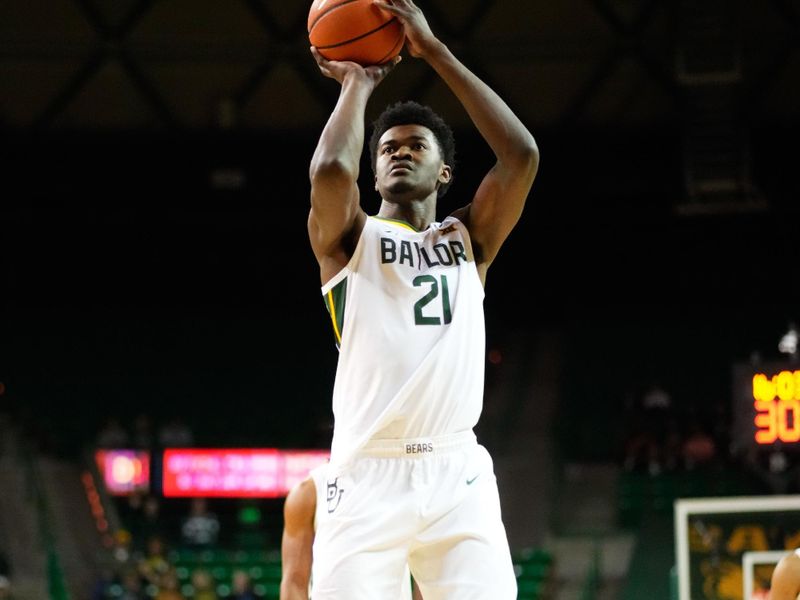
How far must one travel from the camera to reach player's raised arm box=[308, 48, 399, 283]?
3.58 meters

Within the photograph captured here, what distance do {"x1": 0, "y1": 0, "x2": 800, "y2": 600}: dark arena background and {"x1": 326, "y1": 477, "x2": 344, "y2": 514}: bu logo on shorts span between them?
7.93 meters

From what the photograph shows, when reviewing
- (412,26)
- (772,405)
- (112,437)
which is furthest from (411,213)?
(112,437)

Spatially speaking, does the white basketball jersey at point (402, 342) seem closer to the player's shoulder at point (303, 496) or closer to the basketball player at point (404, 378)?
the basketball player at point (404, 378)

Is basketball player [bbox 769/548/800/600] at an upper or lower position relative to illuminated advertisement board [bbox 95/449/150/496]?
lower

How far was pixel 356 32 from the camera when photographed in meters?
3.86

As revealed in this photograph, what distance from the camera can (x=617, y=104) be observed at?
1525 centimetres

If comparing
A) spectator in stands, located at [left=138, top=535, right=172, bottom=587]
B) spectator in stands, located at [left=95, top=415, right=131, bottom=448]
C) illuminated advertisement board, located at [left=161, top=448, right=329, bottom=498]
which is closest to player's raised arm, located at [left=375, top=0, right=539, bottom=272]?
spectator in stands, located at [left=138, top=535, right=172, bottom=587]

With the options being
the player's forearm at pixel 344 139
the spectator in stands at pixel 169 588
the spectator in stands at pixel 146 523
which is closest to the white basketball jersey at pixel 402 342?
the player's forearm at pixel 344 139

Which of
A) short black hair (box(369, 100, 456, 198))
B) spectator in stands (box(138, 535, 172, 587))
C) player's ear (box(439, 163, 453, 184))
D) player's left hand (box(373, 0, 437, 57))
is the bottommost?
spectator in stands (box(138, 535, 172, 587))

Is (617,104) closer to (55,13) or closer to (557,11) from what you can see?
(557,11)

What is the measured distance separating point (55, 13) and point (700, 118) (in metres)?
7.20

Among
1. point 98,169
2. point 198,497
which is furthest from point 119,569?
point 98,169

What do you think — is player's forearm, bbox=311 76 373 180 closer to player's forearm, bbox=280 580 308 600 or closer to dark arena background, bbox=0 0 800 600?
player's forearm, bbox=280 580 308 600

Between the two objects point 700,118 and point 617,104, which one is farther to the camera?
point 617,104
